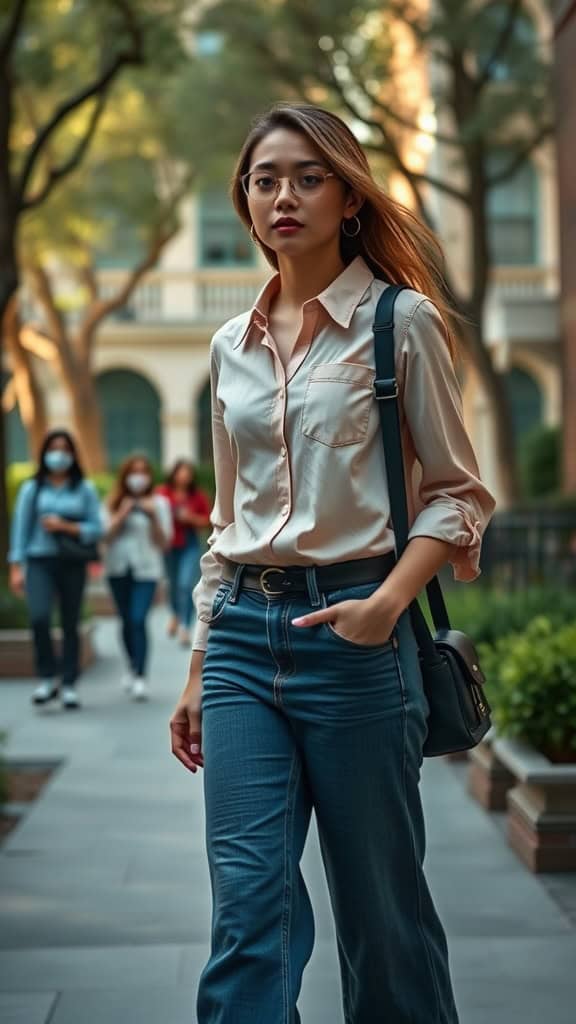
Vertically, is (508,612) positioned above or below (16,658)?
above

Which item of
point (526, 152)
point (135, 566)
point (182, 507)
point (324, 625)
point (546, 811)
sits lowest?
point (546, 811)

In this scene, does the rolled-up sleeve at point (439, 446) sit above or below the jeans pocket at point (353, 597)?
above

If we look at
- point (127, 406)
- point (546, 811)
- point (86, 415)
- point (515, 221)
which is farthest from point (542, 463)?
point (546, 811)

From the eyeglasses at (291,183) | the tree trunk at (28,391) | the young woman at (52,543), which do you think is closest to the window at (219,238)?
the tree trunk at (28,391)

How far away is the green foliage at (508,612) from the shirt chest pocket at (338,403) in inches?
209

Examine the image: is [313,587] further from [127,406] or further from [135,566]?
[127,406]

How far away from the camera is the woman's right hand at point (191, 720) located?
322 cm

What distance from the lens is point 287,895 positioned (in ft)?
9.40

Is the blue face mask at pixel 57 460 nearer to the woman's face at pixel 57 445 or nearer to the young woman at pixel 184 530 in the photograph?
the woman's face at pixel 57 445

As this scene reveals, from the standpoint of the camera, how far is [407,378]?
9.84ft

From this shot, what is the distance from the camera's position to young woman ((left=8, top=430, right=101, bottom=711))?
1078cm

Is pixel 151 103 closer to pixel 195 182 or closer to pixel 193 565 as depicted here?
pixel 195 182

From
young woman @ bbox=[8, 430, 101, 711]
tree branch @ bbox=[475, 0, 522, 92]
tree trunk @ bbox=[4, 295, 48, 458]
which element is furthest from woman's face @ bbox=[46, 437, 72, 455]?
tree trunk @ bbox=[4, 295, 48, 458]

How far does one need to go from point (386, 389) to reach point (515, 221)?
3403 cm
